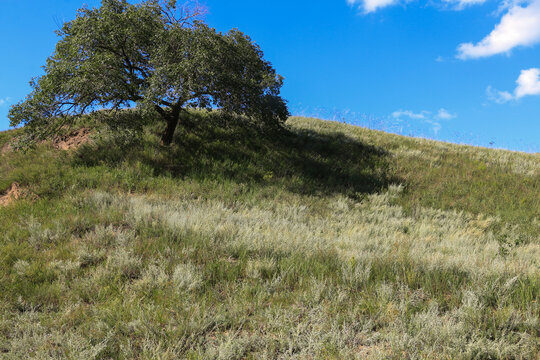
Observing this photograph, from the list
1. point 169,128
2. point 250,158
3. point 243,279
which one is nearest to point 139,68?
point 169,128

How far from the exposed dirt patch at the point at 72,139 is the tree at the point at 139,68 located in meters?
1.42

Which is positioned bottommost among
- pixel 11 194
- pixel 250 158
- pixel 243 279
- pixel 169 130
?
pixel 243 279

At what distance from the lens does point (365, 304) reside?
3.80 m

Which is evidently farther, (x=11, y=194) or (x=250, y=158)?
(x=250, y=158)

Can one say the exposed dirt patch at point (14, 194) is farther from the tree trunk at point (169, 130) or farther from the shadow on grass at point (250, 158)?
the tree trunk at point (169, 130)

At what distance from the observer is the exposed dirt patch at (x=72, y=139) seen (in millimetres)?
15328

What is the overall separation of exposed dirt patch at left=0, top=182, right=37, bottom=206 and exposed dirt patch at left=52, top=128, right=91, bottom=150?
372cm

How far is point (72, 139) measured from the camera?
15828mm

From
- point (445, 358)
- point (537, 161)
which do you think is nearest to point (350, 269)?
point (445, 358)

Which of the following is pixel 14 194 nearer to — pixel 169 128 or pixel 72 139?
pixel 72 139

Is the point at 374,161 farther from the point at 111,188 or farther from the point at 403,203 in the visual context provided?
the point at 111,188

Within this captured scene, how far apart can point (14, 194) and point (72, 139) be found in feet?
17.7

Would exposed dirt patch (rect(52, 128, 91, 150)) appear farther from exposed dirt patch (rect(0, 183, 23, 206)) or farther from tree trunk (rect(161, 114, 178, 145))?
tree trunk (rect(161, 114, 178, 145))

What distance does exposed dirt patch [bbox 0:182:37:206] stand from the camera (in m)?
10.4
